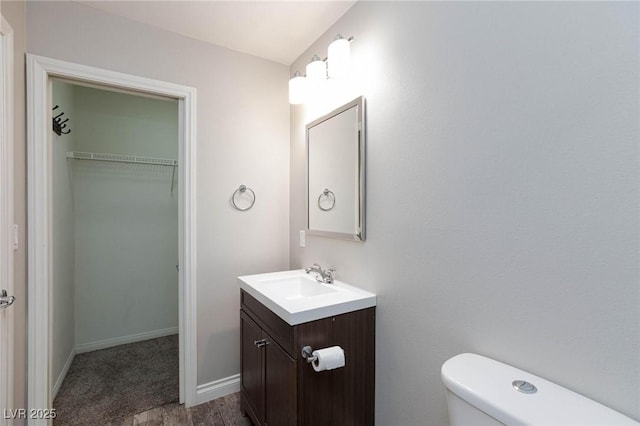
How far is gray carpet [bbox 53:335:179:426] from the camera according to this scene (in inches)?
Answer: 71.1

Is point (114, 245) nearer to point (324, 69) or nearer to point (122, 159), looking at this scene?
point (122, 159)

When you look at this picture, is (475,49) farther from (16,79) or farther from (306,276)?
(16,79)

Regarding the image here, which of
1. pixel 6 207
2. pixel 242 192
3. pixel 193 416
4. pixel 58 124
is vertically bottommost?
pixel 193 416

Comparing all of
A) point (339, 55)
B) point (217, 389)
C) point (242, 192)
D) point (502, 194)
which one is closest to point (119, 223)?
point (242, 192)

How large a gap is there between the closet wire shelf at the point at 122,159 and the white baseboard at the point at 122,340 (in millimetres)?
1496

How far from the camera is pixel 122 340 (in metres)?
2.73

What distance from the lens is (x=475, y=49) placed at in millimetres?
1031

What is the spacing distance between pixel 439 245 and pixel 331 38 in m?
1.43

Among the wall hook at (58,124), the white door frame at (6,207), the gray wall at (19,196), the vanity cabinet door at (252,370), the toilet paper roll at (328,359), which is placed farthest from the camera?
the wall hook at (58,124)

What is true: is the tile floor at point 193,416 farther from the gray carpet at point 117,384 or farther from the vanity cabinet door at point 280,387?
the vanity cabinet door at point 280,387

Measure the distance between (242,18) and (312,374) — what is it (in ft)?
6.48

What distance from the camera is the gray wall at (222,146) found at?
1.74 m

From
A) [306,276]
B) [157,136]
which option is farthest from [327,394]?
[157,136]

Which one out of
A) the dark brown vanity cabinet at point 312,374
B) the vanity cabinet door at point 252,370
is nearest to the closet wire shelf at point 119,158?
the vanity cabinet door at point 252,370
